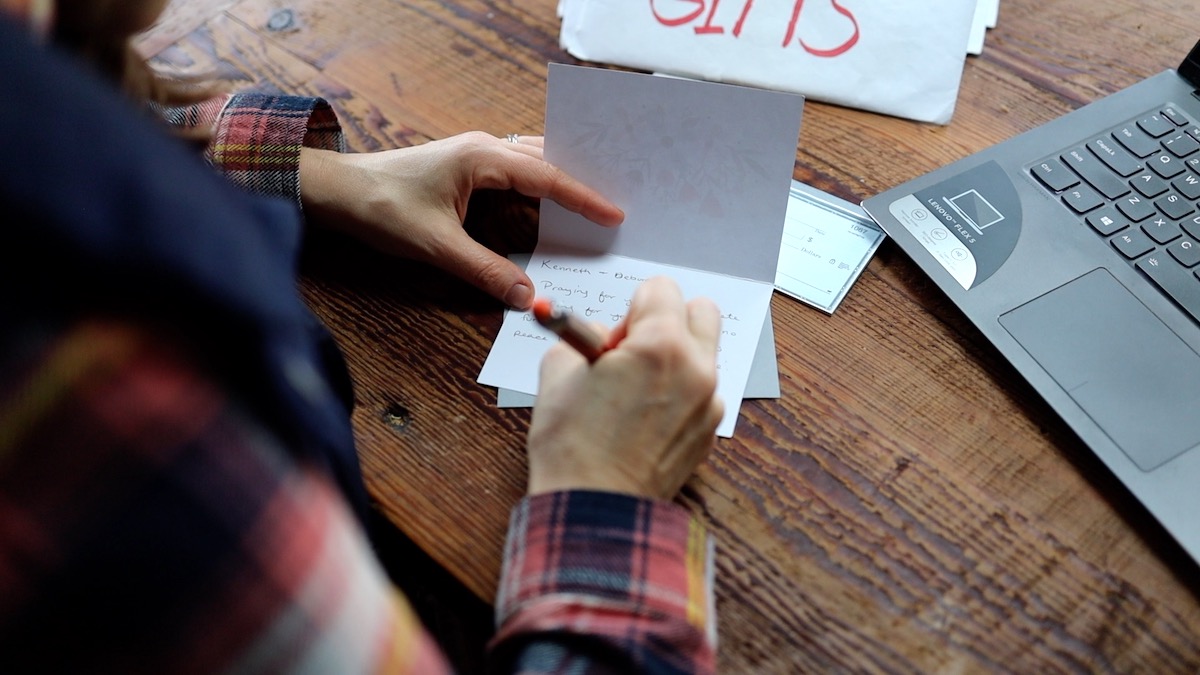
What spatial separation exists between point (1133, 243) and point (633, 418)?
41 centimetres

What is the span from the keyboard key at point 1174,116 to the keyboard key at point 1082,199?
0.36 feet

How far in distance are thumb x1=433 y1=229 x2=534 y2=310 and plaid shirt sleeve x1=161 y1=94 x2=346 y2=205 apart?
0.48 feet

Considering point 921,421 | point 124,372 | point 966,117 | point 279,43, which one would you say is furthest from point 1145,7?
point 124,372

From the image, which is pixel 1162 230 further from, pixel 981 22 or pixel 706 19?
pixel 706 19

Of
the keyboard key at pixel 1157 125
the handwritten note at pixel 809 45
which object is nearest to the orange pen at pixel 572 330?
the handwritten note at pixel 809 45

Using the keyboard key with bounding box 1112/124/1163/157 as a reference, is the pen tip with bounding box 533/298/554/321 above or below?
below

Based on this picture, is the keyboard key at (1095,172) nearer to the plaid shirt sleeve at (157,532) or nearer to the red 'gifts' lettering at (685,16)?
the red 'gifts' lettering at (685,16)

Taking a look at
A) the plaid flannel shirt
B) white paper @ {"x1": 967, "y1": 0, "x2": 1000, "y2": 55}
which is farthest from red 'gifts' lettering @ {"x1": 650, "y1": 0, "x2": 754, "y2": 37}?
the plaid flannel shirt

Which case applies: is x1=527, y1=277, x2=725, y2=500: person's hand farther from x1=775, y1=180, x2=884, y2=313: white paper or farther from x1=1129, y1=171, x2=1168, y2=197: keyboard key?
x1=1129, y1=171, x2=1168, y2=197: keyboard key

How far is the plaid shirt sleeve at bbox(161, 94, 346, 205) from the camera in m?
0.69

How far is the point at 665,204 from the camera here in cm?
66

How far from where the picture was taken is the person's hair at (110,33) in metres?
0.37

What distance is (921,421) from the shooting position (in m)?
0.59

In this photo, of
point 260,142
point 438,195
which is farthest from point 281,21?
point 438,195
